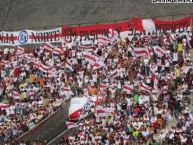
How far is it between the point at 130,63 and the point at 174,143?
8.53 m

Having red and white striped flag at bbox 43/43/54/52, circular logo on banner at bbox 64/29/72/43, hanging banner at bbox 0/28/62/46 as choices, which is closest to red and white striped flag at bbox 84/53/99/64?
red and white striped flag at bbox 43/43/54/52

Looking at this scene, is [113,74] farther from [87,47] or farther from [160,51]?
[87,47]

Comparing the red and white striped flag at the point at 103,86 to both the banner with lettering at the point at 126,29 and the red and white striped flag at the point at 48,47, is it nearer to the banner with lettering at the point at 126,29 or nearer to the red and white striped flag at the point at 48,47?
the banner with lettering at the point at 126,29

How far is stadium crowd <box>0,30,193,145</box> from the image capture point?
121 ft

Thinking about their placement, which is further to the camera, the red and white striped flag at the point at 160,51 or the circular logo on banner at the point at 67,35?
the circular logo on banner at the point at 67,35

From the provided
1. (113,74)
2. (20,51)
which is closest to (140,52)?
(113,74)

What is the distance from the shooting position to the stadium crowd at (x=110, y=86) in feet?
121

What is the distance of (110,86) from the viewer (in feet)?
134

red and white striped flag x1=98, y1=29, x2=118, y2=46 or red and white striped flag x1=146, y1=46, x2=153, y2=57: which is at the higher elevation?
red and white striped flag x1=98, y1=29, x2=118, y2=46

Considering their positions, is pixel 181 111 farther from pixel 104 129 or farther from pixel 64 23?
pixel 64 23

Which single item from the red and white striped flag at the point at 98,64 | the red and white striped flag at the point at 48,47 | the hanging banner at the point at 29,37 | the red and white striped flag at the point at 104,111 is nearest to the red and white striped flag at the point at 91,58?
the red and white striped flag at the point at 98,64

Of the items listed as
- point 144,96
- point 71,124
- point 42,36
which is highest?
point 42,36

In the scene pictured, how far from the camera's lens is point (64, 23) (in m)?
53.1

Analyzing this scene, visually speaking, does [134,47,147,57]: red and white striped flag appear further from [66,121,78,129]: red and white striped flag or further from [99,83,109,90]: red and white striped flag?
[66,121,78,129]: red and white striped flag
